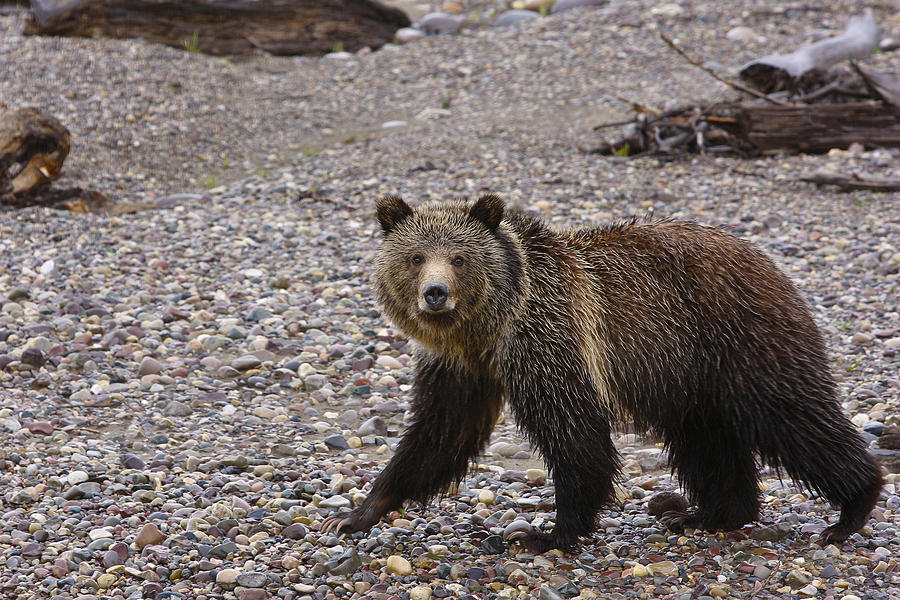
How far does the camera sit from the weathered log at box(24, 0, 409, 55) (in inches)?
580

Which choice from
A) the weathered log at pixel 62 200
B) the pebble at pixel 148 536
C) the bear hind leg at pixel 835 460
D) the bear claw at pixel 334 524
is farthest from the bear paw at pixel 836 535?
the weathered log at pixel 62 200

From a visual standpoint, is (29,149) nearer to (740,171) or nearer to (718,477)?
(740,171)

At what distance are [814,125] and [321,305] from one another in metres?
6.32

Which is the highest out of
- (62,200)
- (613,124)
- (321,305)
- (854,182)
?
(613,124)

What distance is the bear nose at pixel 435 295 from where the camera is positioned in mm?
4637

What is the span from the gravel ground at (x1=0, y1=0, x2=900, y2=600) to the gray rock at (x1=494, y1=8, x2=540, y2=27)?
2.31 feet

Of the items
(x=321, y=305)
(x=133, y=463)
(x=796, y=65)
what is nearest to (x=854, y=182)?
(x=796, y=65)

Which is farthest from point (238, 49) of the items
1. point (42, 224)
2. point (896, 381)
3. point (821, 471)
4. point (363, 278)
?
point (821, 471)

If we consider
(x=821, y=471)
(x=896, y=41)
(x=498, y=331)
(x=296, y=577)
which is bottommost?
(x=296, y=577)

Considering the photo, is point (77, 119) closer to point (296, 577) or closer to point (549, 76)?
point (549, 76)

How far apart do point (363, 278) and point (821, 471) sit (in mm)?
4808

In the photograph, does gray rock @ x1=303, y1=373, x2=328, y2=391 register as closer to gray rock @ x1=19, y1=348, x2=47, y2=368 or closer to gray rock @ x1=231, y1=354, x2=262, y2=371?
gray rock @ x1=231, y1=354, x2=262, y2=371

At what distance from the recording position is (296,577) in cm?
473

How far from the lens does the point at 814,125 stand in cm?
1134
